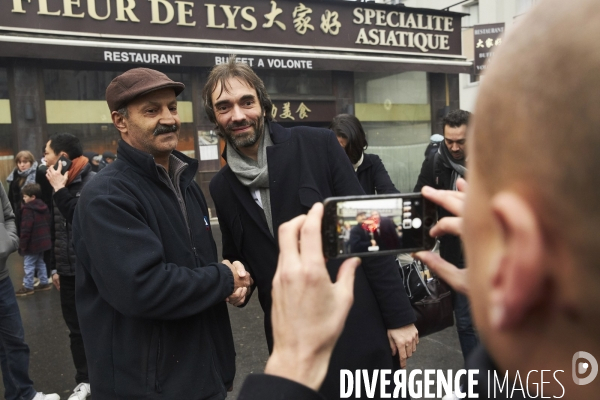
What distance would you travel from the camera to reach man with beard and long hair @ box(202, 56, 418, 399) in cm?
219

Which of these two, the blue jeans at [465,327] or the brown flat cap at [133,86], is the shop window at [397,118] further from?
the brown flat cap at [133,86]

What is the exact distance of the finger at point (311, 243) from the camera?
89 cm

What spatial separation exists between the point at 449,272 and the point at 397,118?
1439 cm

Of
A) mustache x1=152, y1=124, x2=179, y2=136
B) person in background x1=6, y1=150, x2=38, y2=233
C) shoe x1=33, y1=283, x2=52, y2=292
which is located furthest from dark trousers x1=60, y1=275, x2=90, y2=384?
person in background x1=6, y1=150, x2=38, y2=233

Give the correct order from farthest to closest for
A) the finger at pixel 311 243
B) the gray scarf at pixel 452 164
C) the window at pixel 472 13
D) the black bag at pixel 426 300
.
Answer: the window at pixel 472 13 → the gray scarf at pixel 452 164 → the black bag at pixel 426 300 → the finger at pixel 311 243

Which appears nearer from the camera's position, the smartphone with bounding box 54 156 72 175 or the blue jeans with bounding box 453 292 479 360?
the blue jeans with bounding box 453 292 479 360

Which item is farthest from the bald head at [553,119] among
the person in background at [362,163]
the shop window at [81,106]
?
the shop window at [81,106]

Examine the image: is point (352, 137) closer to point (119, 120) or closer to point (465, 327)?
point (465, 327)

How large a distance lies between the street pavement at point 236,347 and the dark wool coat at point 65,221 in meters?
0.86

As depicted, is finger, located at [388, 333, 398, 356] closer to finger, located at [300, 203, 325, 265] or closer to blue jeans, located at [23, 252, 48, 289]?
finger, located at [300, 203, 325, 265]

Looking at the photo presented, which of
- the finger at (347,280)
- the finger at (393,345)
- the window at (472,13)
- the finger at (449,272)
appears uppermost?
the window at (472,13)

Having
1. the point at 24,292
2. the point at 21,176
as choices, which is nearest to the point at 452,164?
the point at 24,292

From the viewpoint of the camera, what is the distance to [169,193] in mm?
2217

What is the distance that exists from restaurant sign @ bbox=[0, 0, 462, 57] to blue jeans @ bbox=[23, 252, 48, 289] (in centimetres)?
595
